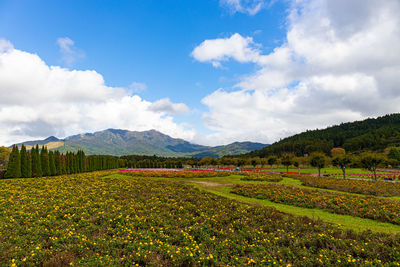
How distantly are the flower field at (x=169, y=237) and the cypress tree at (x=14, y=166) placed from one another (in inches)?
1032

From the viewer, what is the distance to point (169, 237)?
991 cm

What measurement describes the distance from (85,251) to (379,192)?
32879 mm

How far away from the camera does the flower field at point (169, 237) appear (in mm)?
7781

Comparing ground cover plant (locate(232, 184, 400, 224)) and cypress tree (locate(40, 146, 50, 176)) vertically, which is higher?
cypress tree (locate(40, 146, 50, 176))

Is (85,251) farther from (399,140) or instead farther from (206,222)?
(399,140)

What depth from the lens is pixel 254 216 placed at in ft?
43.4

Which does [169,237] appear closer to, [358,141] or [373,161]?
[373,161]

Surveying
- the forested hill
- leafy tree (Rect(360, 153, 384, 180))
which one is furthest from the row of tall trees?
the forested hill

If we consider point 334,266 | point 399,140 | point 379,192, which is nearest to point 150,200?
point 334,266

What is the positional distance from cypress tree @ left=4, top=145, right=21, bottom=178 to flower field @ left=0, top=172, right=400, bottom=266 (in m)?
26.2

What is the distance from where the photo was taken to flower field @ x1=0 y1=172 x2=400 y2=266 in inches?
306

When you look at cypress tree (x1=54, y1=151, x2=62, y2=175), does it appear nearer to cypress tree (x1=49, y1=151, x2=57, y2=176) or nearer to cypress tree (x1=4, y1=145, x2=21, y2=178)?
cypress tree (x1=49, y1=151, x2=57, y2=176)

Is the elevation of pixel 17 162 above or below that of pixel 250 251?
above

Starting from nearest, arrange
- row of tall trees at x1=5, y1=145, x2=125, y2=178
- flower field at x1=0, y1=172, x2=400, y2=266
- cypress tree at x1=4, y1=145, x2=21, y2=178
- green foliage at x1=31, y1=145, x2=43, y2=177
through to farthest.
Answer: flower field at x1=0, y1=172, x2=400, y2=266, cypress tree at x1=4, y1=145, x2=21, y2=178, row of tall trees at x1=5, y1=145, x2=125, y2=178, green foliage at x1=31, y1=145, x2=43, y2=177
